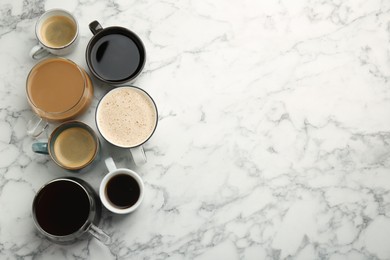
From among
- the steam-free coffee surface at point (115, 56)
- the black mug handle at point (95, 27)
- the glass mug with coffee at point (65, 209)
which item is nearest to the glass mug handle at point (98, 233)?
the glass mug with coffee at point (65, 209)

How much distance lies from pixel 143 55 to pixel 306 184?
1.89 ft

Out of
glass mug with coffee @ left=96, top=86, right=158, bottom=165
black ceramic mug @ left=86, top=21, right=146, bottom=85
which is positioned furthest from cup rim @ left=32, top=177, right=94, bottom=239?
black ceramic mug @ left=86, top=21, right=146, bottom=85

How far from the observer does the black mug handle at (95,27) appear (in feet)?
4.69

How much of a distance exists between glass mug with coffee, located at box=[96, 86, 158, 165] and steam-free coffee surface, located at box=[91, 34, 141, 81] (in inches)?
2.5

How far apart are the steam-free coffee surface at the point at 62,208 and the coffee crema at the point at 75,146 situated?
0.08 m

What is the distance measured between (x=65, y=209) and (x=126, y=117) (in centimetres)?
28

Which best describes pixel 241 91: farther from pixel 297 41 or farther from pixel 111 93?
pixel 111 93

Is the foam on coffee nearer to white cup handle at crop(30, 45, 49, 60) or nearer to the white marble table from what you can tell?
the white marble table

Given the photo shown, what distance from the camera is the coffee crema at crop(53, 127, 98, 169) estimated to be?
141 centimetres

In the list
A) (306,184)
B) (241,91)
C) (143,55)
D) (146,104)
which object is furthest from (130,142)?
(306,184)

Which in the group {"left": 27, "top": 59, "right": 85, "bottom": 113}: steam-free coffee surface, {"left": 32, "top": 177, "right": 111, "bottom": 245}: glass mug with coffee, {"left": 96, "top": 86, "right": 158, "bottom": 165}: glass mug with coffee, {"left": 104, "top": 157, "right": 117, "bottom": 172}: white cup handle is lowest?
{"left": 32, "top": 177, "right": 111, "bottom": 245}: glass mug with coffee

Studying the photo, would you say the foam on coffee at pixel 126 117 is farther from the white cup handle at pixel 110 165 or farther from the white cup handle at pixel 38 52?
the white cup handle at pixel 38 52

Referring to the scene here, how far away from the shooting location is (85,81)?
4.59ft

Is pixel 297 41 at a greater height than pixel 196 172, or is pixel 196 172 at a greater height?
pixel 297 41
